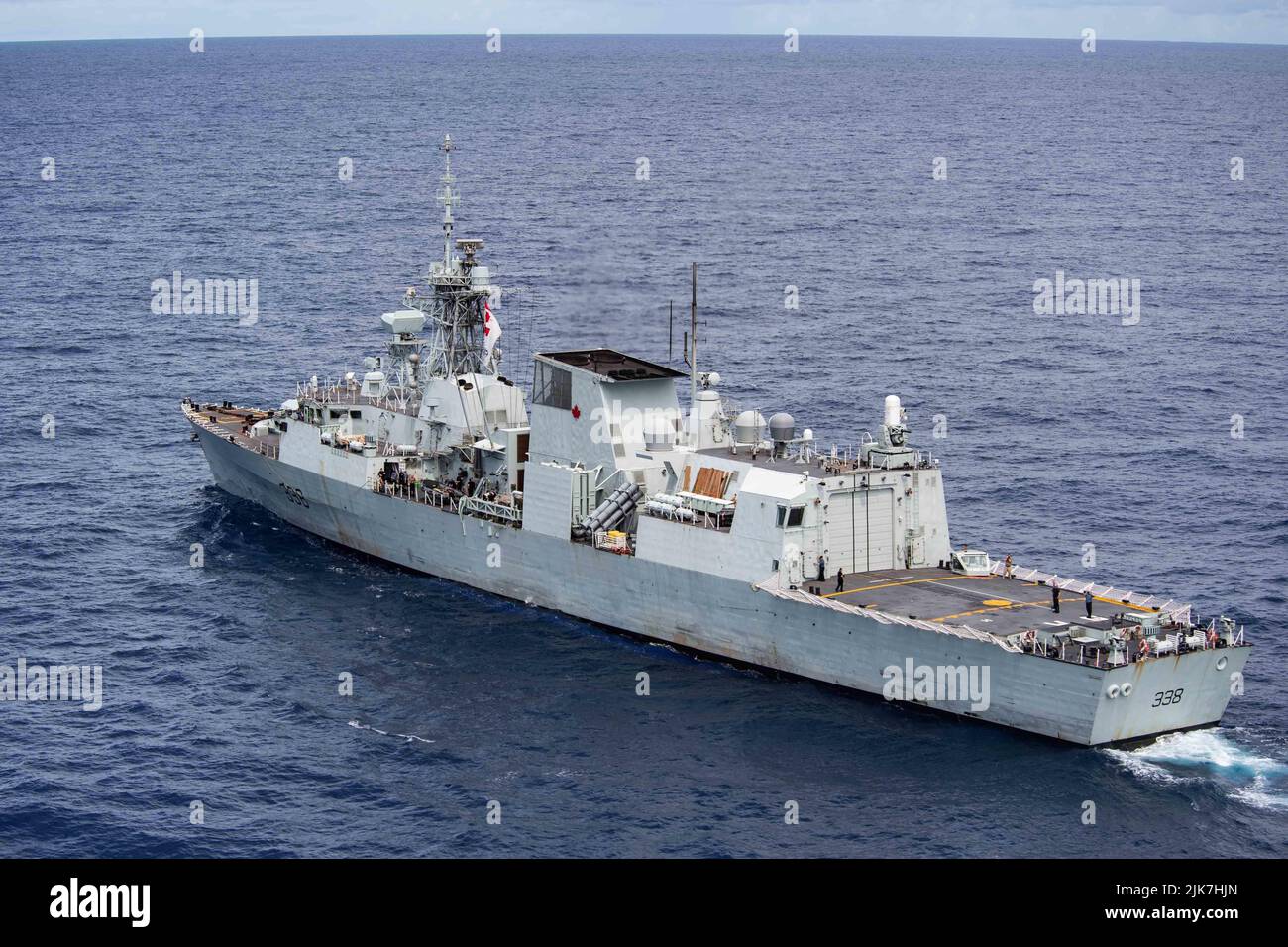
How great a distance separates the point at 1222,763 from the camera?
5103 centimetres

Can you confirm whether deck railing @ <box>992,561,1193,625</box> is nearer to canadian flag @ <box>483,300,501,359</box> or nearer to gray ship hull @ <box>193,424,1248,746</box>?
gray ship hull @ <box>193,424,1248,746</box>

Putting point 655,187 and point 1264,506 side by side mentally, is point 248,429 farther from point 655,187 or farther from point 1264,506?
point 655,187

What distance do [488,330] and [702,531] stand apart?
55.2 ft

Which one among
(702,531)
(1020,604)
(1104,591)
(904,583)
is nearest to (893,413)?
(904,583)

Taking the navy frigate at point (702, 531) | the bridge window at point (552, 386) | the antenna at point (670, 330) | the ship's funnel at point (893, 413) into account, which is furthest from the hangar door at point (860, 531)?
the bridge window at point (552, 386)

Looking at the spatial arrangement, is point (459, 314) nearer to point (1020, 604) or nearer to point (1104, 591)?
point (1020, 604)

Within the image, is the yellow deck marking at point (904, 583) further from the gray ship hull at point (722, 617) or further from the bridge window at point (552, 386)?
the bridge window at point (552, 386)

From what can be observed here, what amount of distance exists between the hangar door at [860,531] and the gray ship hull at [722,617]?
12.5 feet

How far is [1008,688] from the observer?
52.9 m

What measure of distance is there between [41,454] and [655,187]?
3409 inches

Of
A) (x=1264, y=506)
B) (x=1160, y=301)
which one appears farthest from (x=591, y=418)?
(x=1160, y=301)

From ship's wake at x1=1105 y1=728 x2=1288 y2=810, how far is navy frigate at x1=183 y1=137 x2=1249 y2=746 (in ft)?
2.72

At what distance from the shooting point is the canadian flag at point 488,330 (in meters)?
71.8

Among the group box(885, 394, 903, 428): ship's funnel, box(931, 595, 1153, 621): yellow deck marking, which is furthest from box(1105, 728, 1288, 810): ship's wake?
box(885, 394, 903, 428): ship's funnel
